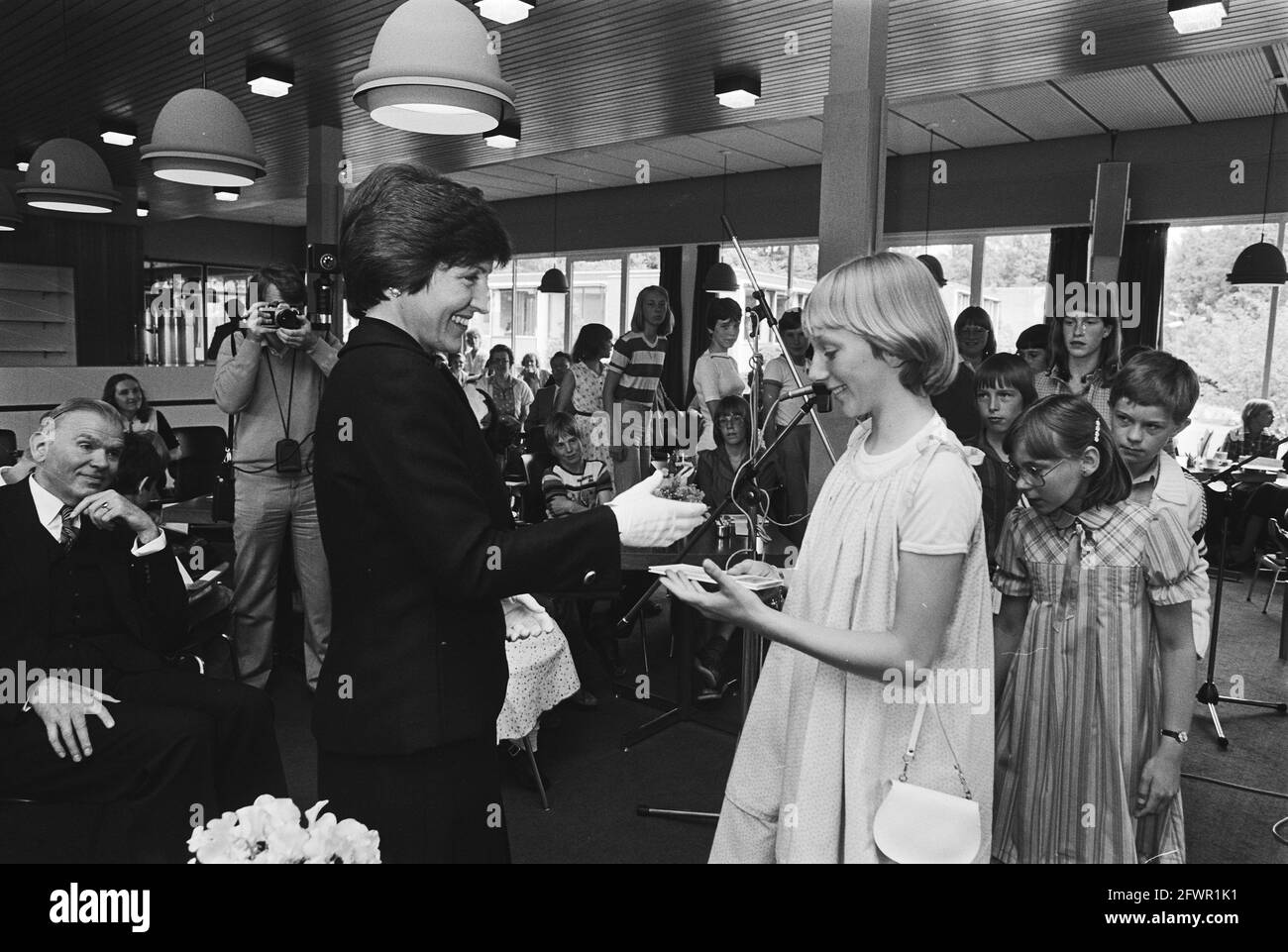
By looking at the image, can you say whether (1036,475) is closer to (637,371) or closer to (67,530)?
(67,530)

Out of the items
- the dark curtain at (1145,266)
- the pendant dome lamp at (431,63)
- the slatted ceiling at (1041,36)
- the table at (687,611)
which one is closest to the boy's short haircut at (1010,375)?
the table at (687,611)

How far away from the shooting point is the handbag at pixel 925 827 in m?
1.28

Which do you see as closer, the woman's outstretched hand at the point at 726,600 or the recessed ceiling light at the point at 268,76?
the woman's outstretched hand at the point at 726,600

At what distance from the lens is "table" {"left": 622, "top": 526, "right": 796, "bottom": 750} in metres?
3.18

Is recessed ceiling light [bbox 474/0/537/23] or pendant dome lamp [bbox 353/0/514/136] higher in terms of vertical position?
recessed ceiling light [bbox 474/0/537/23]

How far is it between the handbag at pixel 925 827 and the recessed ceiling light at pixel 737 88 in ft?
17.5

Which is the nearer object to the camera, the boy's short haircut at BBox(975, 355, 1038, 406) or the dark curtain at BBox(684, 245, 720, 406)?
the boy's short haircut at BBox(975, 355, 1038, 406)

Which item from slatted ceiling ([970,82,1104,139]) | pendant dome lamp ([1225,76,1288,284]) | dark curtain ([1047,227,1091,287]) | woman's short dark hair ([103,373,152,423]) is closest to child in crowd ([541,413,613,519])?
woman's short dark hair ([103,373,152,423])

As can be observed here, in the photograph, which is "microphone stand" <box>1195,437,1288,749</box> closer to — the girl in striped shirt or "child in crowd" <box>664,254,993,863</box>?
"child in crowd" <box>664,254,993,863</box>

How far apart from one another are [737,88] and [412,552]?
205 inches

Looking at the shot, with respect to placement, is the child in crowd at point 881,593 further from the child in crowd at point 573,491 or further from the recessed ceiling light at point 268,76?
the recessed ceiling light at point 268,76

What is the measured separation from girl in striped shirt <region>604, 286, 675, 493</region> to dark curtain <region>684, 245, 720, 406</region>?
Result: 5.17 meters

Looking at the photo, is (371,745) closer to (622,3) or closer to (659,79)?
(622,3)

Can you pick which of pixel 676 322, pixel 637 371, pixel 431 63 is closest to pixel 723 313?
pixel 637 371
